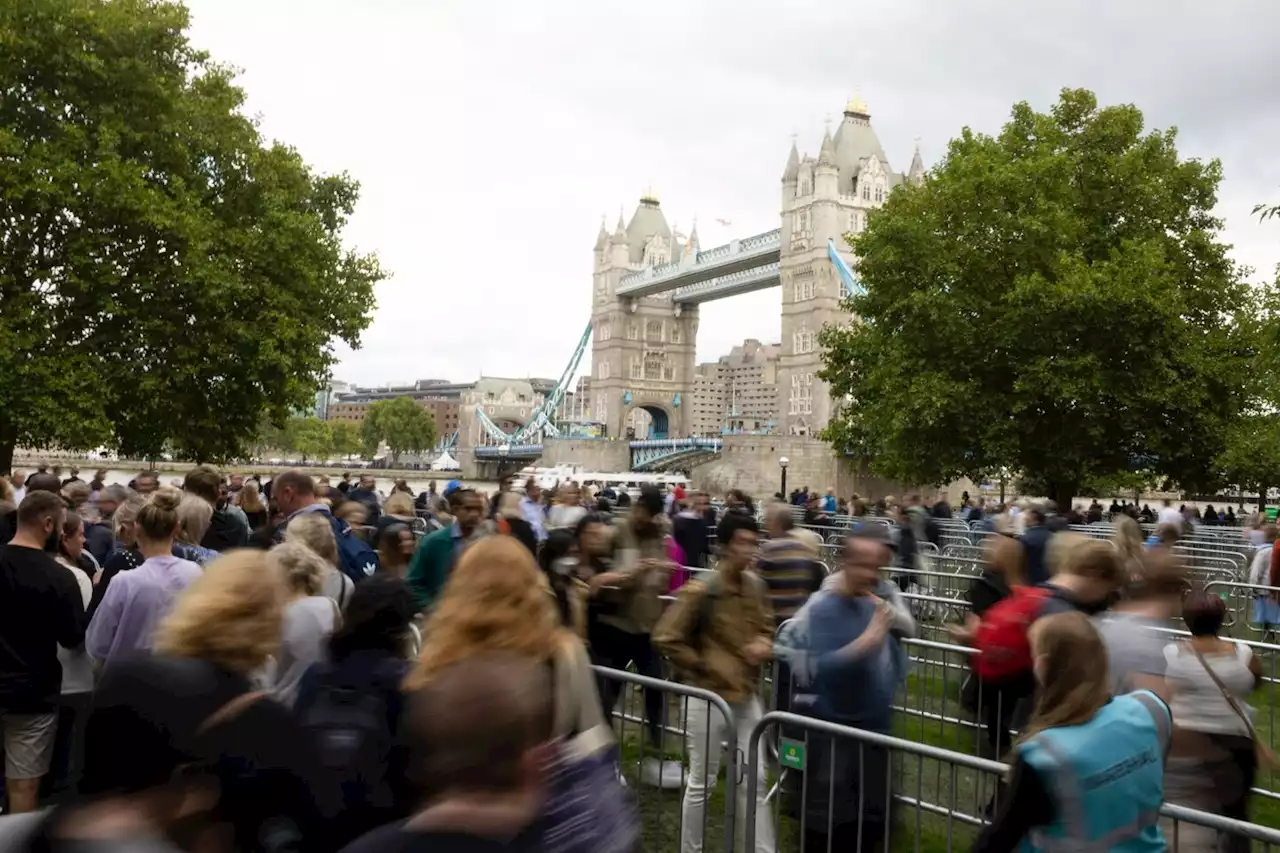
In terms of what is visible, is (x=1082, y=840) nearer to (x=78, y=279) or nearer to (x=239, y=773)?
(x=239, y=773)

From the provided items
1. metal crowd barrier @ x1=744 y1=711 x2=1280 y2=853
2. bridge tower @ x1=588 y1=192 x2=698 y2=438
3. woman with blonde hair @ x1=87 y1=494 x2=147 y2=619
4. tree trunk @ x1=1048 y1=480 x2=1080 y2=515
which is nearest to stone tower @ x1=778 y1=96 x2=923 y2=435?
bridge tower @ x1=588 y1=192 x2=698 y2=438

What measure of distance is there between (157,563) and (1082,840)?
4.05 metres

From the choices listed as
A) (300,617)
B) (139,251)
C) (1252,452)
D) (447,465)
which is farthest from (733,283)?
(300,617)

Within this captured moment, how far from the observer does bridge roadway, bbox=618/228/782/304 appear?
268ft

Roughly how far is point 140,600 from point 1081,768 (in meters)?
3.97

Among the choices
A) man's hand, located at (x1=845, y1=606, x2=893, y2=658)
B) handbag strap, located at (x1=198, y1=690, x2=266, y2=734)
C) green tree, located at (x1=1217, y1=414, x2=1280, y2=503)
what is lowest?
man's hand, located at (x1=845, y1=606, x2=893, y2=658)

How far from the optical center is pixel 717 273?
91.5 m

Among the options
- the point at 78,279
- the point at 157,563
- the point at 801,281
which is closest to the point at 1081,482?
the point at 78,279

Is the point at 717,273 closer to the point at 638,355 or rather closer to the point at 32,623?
the point at 638,355

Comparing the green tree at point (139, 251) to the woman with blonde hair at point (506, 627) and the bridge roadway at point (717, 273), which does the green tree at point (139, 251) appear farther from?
the bridge roadway at point (717, 273)

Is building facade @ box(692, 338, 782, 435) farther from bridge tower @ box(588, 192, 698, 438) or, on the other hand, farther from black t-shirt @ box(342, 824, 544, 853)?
black t-shirt @ box(342, 824, 544, 853)

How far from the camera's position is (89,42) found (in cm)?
2044

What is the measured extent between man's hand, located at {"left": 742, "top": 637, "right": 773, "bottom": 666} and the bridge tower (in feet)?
313

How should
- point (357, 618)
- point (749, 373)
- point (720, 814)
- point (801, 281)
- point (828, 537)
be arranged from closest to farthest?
point (357, 618) → point (720, 814) → point (828, 537) → point (801, 281) → point (749, 373)
